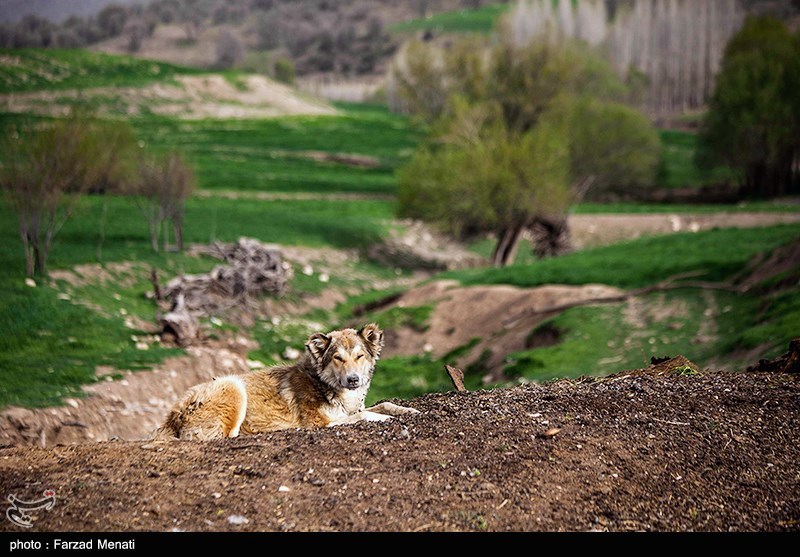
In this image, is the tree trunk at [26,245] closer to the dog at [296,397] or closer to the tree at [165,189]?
the tree at [165,189]

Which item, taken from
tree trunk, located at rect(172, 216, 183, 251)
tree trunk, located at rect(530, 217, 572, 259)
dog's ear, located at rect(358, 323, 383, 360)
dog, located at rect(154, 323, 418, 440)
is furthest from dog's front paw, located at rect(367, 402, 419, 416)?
tree trunk, located at rect(530, 217, 572, 259)

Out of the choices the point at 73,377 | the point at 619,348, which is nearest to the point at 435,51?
the point at 619,348

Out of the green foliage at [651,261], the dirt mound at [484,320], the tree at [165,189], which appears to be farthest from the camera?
the tree at [165,189]

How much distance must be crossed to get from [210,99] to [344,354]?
125871 mm

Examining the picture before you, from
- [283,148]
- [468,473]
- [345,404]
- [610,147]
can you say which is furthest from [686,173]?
[468,473]

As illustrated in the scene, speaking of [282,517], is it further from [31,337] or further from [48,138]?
[48,138]

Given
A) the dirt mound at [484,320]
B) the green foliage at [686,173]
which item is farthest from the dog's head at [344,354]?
the green foliage at [686,173]

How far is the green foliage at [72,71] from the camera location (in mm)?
54750

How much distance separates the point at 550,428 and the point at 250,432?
11.3 ft

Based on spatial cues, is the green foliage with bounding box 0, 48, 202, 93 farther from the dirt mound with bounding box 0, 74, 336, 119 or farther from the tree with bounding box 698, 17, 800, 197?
the tree with bounding box 698, 17, 800, 197

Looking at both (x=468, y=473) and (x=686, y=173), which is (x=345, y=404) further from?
(x=686, y=173)

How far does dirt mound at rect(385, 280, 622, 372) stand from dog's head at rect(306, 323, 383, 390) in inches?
694

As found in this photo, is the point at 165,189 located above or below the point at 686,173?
above

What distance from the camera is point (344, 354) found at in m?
10.3
